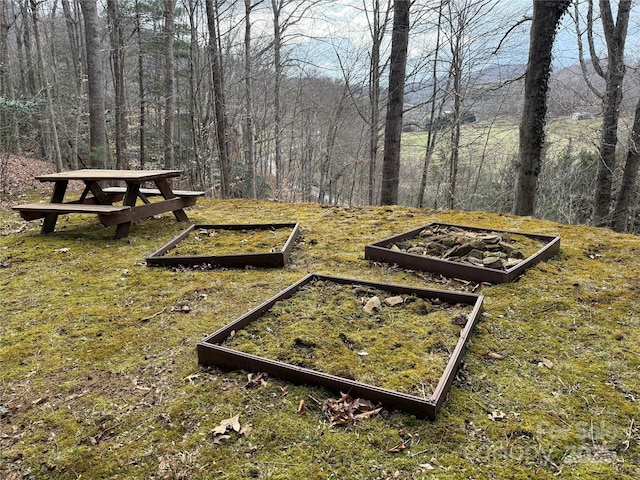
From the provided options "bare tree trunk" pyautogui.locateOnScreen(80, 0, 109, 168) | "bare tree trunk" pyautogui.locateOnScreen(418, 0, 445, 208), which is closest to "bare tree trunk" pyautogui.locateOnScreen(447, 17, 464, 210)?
"bare tree trunk" pyautogui.locateOnScreen(418, 0, 445, 208)

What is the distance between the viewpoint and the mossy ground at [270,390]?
1301 millimetres

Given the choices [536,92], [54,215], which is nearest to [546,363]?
[536,92]

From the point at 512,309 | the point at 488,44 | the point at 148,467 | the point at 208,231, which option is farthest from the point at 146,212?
the point at 488,44

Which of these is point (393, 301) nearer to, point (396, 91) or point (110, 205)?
point (110, 205)

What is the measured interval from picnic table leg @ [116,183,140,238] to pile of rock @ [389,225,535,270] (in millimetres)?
2812

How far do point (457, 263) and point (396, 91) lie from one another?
3.94 metres

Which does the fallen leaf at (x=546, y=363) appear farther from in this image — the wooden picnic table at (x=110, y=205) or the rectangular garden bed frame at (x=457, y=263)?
the wooden picnic table at (x=110, y=205)

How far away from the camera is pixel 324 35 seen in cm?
1002

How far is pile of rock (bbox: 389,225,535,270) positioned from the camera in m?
3.02

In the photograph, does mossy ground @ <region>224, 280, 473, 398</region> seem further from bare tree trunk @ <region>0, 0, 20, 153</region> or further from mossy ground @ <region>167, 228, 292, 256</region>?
bare tree trunk @ <region>0, 0, 20, 153</region>

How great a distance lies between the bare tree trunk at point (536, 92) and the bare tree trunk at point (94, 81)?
22.8 ft

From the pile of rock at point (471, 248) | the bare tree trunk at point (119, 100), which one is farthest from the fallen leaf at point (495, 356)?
the bare tree trunk at point (119, 100)

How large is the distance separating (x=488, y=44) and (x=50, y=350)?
10.3 meters

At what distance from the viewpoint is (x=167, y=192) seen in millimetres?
4660
